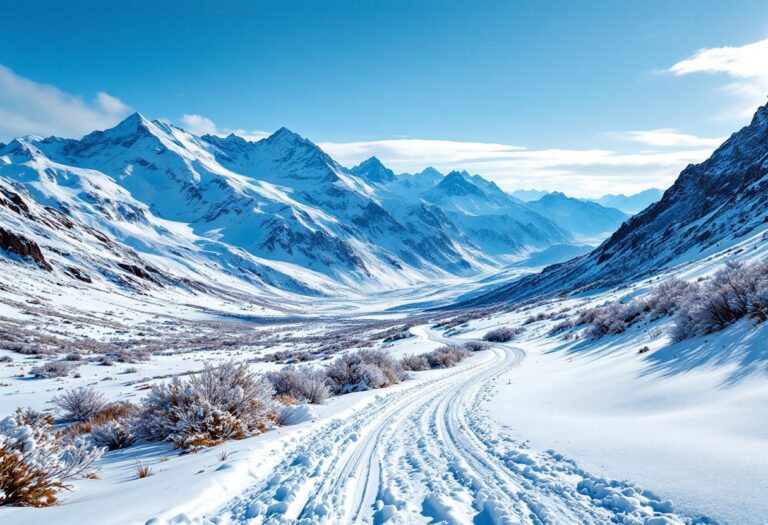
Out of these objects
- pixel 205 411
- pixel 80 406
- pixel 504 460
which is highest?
pixel 80 406

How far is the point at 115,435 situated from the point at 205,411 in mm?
1777

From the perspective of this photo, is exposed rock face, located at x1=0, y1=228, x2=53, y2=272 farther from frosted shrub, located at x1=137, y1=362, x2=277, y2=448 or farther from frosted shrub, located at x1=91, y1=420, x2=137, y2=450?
frosted shrub, located at x1=137, y1=362, x2=277, y2=448

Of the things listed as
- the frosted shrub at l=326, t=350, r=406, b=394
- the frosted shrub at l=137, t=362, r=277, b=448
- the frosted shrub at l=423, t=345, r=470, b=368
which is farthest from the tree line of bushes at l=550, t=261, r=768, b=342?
the frosted shrub at l=423, t=345, r=470, b=368

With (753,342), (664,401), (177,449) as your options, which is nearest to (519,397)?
(664,401)

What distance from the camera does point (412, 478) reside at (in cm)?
580

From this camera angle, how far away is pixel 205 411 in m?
8.05

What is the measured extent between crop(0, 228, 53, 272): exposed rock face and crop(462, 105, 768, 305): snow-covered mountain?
8837 centimetres

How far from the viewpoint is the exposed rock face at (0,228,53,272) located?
236 ft

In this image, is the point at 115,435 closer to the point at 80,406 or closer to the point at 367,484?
the point at 80,406

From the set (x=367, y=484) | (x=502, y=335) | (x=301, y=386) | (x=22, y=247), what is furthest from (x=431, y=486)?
(x=22, y=247)

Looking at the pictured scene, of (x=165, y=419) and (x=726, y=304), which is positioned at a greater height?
(x=165, y=419)

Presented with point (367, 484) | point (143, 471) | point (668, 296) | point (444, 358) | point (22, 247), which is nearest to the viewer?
point (367, 484)

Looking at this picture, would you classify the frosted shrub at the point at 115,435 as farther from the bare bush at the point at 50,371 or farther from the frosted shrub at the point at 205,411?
the bare bush at the point at 50,371

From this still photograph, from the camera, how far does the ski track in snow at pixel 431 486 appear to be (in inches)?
178
